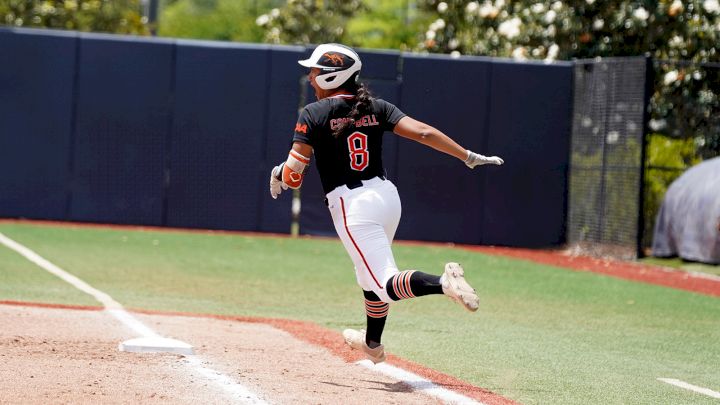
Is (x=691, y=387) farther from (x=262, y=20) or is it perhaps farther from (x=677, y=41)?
(x=262, y=20)

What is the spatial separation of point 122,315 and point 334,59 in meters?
3.54

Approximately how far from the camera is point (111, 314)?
965 cm

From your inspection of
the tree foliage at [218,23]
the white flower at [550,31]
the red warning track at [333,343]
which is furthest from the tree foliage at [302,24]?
the tree foliage at [218,23]

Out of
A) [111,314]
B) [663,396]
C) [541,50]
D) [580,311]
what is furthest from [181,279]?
[541,50]

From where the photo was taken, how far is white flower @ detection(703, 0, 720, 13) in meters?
19.5

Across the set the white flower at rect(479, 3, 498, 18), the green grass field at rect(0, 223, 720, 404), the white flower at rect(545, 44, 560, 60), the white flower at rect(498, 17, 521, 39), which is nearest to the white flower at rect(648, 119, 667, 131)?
the white flower at rect(545, 44, 560, 60)

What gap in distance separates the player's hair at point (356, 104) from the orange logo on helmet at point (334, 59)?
0.15 meters

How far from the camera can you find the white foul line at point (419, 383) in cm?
659

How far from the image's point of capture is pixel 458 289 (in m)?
6.44

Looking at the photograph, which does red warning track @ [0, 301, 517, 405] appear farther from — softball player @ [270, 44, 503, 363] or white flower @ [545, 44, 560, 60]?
white flower @ [545, 44, 560, 60]

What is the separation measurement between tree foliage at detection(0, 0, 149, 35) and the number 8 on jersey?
1718cm

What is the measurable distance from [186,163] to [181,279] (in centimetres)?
582

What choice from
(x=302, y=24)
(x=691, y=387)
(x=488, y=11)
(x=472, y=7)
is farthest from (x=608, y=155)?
(x=302, y=24)

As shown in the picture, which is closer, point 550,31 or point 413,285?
point 413,285
